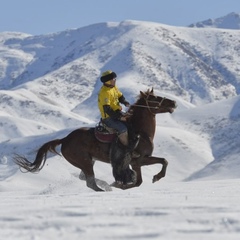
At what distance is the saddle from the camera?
14.6 m

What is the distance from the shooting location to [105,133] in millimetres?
14664

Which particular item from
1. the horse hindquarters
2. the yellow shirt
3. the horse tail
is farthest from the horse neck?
the horse tail

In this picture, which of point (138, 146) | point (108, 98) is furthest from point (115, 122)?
point (138, 146)

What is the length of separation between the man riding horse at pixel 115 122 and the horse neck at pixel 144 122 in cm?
37

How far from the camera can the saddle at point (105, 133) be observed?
47.9ft

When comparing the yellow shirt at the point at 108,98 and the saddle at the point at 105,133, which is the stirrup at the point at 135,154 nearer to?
the saddle at the point at 105,133

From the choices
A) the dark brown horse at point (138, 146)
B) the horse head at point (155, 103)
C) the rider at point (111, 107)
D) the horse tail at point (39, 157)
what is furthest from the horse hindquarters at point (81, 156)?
the horse head at point (155, 103)

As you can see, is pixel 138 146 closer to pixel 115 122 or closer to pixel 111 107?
pixel 115 122

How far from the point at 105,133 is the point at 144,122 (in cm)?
97

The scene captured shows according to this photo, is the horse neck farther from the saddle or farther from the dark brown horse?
the saddle

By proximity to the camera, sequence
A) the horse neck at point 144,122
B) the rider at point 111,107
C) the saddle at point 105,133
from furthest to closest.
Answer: the horse neck at point 144,122
the saddle at point 105,133
the rider at point 111,107

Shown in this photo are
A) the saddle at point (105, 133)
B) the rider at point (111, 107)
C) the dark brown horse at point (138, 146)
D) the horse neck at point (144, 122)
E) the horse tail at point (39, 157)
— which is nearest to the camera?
the rider at point (111, 107)

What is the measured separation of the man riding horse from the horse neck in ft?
1.23

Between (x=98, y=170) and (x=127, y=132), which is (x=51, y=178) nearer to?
(x=98, y=170)
